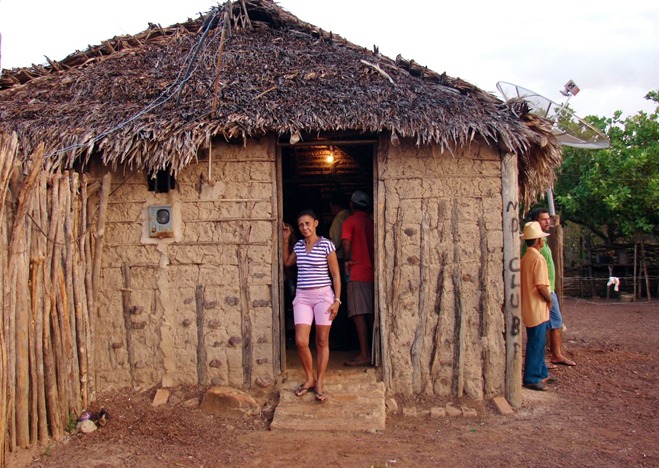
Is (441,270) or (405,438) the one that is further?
(441,270)

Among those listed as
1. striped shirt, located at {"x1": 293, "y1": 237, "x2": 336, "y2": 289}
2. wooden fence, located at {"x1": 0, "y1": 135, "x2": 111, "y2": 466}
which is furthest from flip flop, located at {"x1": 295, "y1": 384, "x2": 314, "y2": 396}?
wooden fence, located at {"x1": 0, "y1": 135, "x2": 111, "y2": 466}

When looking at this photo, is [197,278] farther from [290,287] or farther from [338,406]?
[290,287]

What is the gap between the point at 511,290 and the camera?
5.93 meters

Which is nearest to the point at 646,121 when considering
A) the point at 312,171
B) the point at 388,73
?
the point at 312,171

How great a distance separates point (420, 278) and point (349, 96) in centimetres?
183

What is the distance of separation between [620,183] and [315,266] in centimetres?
947

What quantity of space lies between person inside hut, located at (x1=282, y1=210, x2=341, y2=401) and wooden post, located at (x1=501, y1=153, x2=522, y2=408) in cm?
161

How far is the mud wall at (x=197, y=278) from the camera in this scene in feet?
19.7

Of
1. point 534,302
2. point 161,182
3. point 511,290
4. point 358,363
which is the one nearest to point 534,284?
point 534,302

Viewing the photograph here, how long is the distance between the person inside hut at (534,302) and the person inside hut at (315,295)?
6.48ft

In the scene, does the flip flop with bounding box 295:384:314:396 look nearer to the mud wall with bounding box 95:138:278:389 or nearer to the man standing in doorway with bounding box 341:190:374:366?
the mud wall with bounding box 95:138:278:389

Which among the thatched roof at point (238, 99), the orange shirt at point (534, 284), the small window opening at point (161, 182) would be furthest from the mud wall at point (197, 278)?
the orange shirt at point (534, 284)

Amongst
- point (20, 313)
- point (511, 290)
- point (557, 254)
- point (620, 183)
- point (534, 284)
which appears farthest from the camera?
point (620, 183)

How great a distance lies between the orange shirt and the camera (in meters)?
6.20
